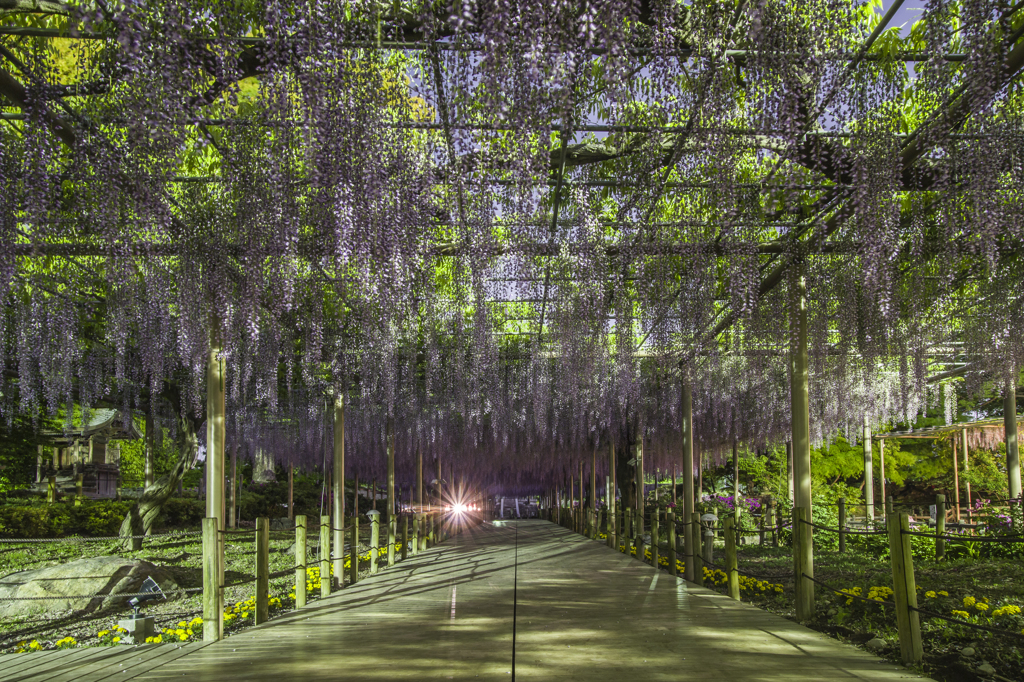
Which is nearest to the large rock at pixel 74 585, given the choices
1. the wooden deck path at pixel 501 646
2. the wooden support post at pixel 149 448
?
the wooden deck path at pixel 501 646

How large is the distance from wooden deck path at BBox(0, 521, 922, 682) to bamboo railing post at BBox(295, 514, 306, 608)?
16 cm

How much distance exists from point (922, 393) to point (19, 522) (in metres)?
16.5

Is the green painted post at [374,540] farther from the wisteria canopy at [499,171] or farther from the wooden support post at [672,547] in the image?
the wooden support post at [672,547]

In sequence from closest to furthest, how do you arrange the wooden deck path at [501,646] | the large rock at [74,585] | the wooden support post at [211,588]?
the wooden deck path at [501,646]
the wooden support post at [211,588]
the large rock at [74,585]

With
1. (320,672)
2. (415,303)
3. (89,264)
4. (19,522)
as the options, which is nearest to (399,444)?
(19,522)

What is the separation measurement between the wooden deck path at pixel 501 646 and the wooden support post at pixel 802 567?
0.69 ft

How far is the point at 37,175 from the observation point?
451cm

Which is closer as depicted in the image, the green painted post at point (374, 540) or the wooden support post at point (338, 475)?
the wooden support post at point (338, 475)

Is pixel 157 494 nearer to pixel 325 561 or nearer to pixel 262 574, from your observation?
pixel 325 561

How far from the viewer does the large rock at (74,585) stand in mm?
6230

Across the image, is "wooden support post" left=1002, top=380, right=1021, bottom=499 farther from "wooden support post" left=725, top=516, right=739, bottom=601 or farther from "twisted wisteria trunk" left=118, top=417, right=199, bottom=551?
"twisted wisteria trunk" left=118, top=417, right=199, bottom=551

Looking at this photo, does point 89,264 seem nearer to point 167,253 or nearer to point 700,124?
point 167,253

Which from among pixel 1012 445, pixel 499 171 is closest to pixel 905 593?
pixel 499 171

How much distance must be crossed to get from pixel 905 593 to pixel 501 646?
2.19 metres
